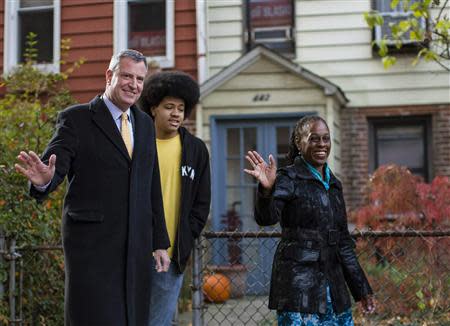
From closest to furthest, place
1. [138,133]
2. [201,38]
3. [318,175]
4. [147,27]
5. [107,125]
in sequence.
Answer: [107,125], [138,133], [318,175], [201,38], [147,27]

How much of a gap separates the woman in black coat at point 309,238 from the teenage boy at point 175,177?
451 millimetres

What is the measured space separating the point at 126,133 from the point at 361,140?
Answer: 20.5ft

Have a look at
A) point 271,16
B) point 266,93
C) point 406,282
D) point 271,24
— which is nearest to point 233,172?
point 266,93

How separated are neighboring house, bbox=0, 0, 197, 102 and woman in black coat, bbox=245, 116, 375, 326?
6047mm

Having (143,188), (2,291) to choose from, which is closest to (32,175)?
(143,188)

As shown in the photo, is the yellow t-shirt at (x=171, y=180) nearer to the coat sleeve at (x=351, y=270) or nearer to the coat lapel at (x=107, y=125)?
the coat lapel at (x=107, y=125)

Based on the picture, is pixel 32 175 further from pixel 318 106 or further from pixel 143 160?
pixel 318 106

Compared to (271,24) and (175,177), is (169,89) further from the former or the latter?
(271,24)

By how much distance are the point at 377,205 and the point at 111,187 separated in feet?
14.1

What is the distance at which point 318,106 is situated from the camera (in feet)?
28.1

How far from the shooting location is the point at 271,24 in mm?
9430

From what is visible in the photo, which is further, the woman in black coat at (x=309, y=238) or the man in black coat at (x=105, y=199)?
the woman in black coat at (x=309, y=238)

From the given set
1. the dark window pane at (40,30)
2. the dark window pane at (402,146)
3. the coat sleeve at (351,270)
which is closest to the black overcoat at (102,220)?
the coat sleeve at (351,270)

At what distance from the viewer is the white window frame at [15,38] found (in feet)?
32.4
